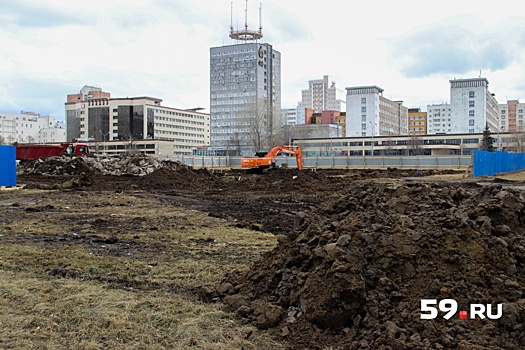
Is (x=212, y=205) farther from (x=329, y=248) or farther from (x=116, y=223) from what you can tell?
(x=329, y=248)

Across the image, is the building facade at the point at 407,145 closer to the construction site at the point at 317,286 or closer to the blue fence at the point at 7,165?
the blue fence at the point at 7,165

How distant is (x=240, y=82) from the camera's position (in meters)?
149

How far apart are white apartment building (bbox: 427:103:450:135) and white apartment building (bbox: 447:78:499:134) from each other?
2262cm

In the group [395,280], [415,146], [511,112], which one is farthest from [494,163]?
[511,112]

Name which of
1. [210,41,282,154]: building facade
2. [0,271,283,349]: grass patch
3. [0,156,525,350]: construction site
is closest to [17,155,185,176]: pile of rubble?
[0,156,525,350]: construction site

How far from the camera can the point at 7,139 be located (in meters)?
164

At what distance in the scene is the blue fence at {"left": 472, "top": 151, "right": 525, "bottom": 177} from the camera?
34.9 metres

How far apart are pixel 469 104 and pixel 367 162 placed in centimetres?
7953

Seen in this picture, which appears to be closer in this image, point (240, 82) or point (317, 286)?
point (317, 286)

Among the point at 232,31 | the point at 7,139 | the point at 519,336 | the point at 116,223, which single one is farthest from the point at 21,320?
the point at 7,139

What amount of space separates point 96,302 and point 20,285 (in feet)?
4.79

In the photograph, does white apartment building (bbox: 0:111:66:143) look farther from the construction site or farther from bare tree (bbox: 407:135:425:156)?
the construction site

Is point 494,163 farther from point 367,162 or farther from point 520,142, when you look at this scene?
point 520,142

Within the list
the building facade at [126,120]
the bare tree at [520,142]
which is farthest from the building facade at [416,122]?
the bare tree at [520,142]
